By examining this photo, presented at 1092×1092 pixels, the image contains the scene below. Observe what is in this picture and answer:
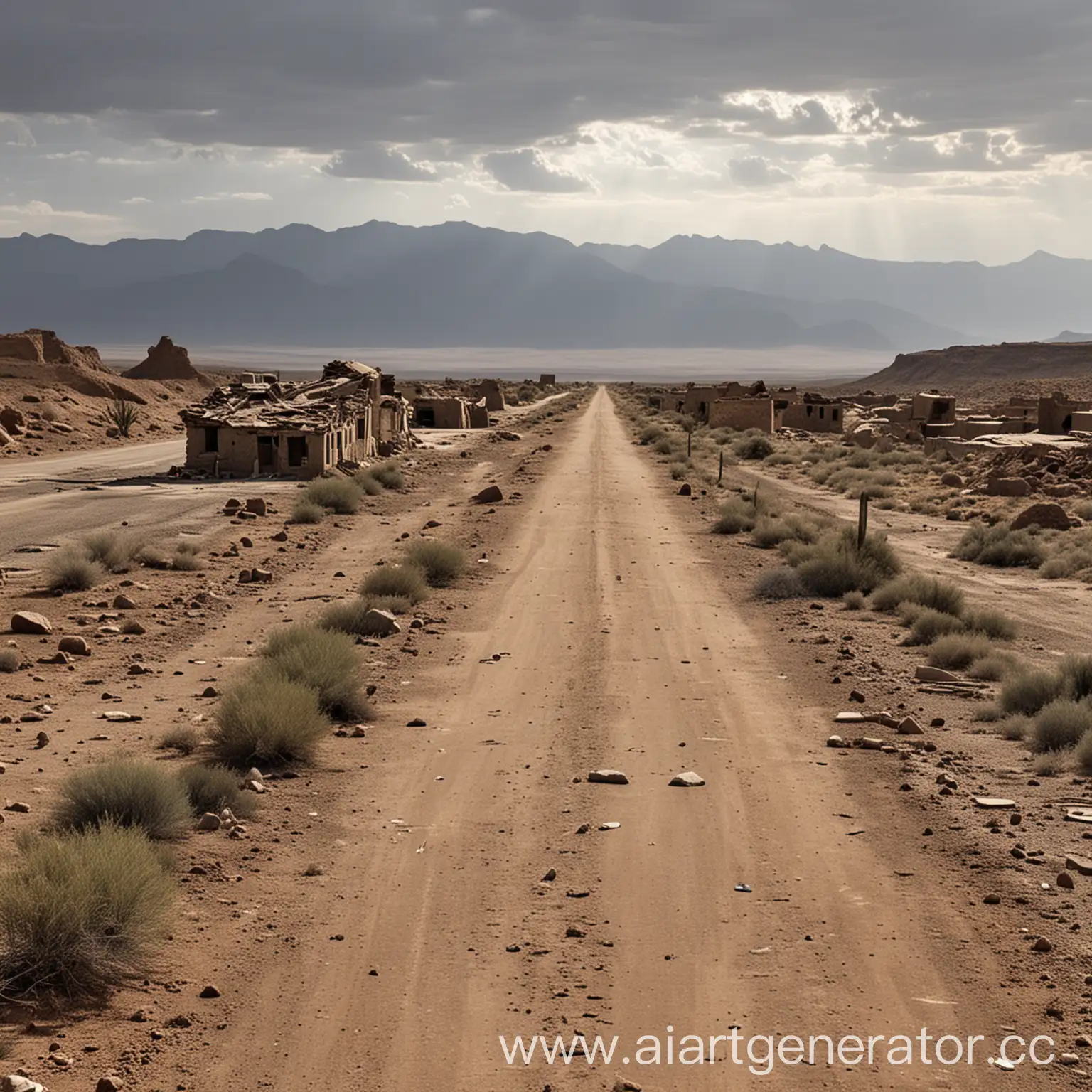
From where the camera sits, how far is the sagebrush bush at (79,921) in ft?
23.2

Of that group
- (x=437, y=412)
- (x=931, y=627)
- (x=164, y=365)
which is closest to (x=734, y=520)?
(x=931, y=627)

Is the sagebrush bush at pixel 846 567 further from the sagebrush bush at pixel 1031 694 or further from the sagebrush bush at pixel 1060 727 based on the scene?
the sagebrush bush at pixel 1060 727

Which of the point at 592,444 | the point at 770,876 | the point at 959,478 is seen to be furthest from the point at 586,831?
the point at 592,444

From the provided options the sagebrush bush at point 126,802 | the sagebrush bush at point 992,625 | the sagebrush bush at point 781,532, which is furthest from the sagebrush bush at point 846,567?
the sagebrush bush at point 126,802

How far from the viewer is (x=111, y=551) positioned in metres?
22.1

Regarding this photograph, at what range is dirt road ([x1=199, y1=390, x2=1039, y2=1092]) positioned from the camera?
675 cm

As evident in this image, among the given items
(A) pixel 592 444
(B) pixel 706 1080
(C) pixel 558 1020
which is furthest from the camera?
(A) pixel 592 444

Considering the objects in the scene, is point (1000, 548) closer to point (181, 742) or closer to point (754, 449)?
point (181, 742)

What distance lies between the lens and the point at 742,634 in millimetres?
17891

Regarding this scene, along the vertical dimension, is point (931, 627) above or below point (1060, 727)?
below

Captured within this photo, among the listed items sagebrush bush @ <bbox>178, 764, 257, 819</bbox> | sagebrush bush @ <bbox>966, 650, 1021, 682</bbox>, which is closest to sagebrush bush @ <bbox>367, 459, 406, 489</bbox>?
sagebrush bush @ <bbox>966, 650, 1021, 682</bbox>

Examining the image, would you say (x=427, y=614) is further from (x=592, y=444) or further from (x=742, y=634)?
(x=592, y=444)

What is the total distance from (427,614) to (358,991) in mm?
11494

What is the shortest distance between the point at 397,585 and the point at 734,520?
1169 cm
